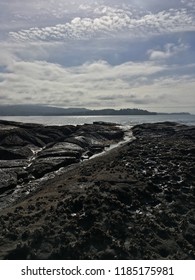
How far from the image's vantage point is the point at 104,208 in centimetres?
2880

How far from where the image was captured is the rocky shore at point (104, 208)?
2312 centimetres

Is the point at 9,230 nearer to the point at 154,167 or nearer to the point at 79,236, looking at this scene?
the point at 79,236

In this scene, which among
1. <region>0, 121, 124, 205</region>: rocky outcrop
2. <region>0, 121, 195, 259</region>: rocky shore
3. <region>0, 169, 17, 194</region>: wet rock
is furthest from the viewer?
<region>0, 121, 124, 205</region>: rocky outcrop

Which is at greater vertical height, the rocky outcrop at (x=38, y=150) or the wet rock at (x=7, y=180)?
the rocky outcrop at (x=38, y=150)

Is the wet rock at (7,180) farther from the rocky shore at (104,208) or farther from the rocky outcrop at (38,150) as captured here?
the rocky shore at (104,208)

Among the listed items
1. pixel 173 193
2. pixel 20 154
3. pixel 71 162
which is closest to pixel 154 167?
pixel 173 193

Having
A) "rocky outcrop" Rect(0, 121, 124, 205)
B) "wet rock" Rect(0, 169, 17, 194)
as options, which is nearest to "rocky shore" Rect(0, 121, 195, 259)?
"wet rock" Rect(0, 169, 17, 194)

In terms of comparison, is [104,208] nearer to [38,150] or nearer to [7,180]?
[7,180]

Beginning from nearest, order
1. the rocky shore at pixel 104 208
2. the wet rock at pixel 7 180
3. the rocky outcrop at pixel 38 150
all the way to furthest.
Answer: the rocky shore at pixel 104 208, the wet rock at pixel 7 180, the rocky outcrop at pixel 38 150

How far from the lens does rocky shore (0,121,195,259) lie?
23.1 m

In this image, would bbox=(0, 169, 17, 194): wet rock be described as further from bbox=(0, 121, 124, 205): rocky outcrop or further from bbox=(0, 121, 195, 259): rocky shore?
bbox=(0, 121, 195, 259): rocky shore

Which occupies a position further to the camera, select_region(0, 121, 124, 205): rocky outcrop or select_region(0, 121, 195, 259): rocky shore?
select_region(0, 121, 124, 205): rocky outcrop

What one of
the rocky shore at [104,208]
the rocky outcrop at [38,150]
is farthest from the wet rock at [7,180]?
the rocky shore at [104,208]

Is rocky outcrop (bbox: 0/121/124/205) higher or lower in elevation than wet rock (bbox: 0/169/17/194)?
higher
